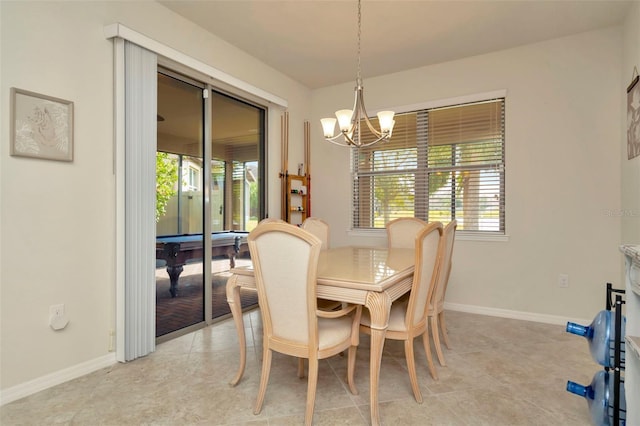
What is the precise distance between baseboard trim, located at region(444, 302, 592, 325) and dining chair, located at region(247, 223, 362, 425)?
2.37m

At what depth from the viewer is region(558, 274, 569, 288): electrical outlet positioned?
3.26 m

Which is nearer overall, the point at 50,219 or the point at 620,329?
the point at 620,329

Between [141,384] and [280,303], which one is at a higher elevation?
[280,303]

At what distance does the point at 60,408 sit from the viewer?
187 cm

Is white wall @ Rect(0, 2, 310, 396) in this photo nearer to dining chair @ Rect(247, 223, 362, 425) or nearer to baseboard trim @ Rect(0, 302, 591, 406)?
baseboard trim @ Rect(0, 302, 591, 406)

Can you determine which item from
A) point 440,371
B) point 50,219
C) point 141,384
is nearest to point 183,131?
point 50,219

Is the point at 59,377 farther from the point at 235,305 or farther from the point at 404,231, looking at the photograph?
the point at 404,231

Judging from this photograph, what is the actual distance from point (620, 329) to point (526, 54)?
2926mm

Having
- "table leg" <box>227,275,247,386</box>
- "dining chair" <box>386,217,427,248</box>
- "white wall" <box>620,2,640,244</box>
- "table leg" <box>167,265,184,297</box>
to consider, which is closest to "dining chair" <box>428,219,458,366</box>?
"dining chair" <box>386,217,427,248</box>

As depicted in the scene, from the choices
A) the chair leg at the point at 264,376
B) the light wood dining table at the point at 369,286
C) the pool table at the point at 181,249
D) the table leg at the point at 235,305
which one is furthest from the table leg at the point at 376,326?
the pool table at the point at 181,249

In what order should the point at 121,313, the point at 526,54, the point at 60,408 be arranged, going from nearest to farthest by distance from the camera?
the point at 60,408, the point at 121,313, the point at 526,54

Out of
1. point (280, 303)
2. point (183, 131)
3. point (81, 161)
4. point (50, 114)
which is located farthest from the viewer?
point (183, 131)

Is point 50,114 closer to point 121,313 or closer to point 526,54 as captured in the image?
point 121,313

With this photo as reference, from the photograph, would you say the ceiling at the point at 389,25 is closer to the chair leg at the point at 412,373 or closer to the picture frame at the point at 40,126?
the picture frame at the point at 40,126
